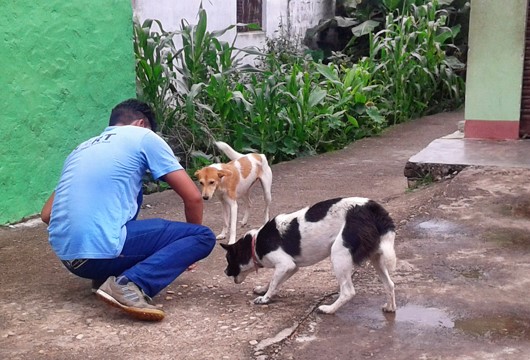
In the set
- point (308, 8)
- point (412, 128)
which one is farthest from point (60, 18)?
point (308, 8)

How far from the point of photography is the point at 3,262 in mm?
5148

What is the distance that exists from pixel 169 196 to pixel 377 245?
141 inches

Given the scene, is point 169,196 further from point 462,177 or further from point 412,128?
point 412,128

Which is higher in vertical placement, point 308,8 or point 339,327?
point 308,8

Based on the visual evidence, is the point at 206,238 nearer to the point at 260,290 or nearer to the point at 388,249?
the point at 260,290

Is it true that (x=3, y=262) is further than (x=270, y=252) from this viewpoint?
Yes

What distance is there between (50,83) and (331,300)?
3268 millimetres

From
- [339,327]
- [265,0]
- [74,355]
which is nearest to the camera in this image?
[74,355]

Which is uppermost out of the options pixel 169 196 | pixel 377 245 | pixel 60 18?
pixel 60 18

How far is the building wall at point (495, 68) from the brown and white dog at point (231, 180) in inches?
123

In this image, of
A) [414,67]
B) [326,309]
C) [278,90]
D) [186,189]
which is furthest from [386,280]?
[414,67]

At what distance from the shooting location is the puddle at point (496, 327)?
3760 mm

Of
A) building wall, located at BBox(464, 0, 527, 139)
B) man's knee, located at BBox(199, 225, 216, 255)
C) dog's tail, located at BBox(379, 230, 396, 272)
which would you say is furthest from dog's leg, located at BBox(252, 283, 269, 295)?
building wall, located at BBox(464, 0, 527, 139)

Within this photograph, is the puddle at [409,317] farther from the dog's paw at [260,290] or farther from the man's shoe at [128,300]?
the man's shoe at [128,300]
